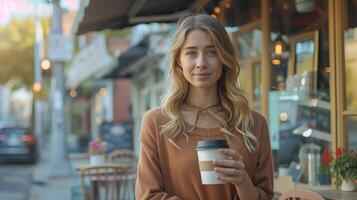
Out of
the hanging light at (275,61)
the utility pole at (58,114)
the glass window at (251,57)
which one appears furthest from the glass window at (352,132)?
the utility pole at (58,114)

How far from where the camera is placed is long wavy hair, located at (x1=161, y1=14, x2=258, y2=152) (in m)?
2.03

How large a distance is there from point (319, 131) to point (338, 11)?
132cm

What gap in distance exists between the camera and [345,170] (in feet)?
14.4

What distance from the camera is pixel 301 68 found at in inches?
242

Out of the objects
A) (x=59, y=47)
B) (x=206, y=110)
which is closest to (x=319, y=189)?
(x=206, y=110)

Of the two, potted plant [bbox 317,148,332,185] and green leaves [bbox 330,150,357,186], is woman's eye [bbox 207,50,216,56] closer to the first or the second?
green leaves [bbox 330,150,357,186]

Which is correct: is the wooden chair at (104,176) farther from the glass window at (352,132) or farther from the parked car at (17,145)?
the parked car at (17,145)

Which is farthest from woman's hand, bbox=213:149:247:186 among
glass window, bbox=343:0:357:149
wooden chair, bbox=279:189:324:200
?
glass window, bbox=343:0:357:149

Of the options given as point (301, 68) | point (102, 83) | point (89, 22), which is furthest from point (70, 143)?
point (301, 68)

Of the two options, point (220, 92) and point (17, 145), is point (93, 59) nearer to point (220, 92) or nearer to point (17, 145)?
point (17, 145)

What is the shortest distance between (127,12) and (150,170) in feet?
20.1

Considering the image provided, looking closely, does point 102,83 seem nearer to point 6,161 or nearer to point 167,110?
point 6,161

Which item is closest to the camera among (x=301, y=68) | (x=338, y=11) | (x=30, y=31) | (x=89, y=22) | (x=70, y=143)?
(x=338, y=11)

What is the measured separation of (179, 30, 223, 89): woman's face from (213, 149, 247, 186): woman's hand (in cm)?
34
